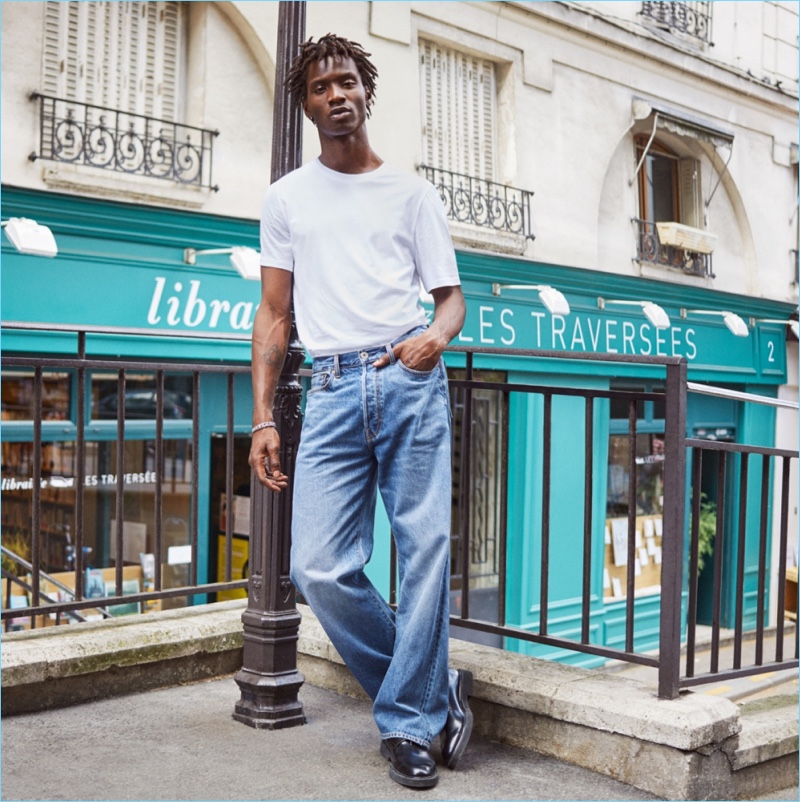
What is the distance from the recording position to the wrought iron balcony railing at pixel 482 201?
37.6 feet

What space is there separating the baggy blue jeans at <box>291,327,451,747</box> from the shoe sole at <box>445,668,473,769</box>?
0.41 feet

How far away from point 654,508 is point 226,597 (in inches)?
249

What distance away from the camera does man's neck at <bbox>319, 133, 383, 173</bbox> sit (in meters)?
2.87

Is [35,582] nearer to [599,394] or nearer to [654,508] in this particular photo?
[599,394]

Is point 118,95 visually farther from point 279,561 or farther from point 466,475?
point 279,561

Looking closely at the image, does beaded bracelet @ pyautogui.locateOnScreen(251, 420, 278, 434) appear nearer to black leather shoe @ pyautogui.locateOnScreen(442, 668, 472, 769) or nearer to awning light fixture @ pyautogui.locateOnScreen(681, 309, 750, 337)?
black leather shoe @ pyautogui.locateOnScreen(442, 668, 472, 769)

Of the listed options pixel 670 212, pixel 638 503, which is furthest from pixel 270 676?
pixel 670 212

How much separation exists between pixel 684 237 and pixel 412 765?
1218 cm

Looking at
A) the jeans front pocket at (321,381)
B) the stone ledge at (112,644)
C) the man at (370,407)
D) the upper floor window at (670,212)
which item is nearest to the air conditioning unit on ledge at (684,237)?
the upper floor window at (670,212)

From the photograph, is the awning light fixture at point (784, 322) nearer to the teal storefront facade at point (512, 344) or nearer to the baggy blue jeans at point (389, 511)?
the teal storefront facade at point (512, 344)

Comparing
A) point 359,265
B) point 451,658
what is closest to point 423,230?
point 359,265

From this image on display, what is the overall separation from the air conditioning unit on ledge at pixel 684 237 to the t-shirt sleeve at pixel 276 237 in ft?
38.0

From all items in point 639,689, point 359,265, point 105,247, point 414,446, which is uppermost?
point 105,247

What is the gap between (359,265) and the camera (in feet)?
9.22
